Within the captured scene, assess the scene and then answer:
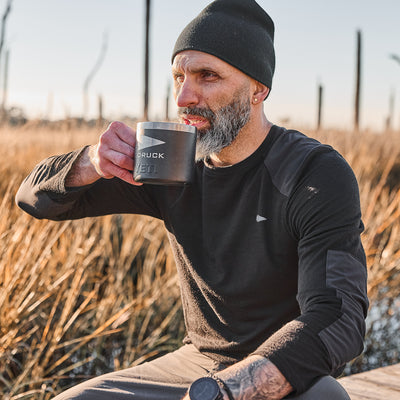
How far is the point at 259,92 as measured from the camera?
75.8 inches

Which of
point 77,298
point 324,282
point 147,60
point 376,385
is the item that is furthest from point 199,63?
point 147,60

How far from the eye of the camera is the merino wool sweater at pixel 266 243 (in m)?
1.30

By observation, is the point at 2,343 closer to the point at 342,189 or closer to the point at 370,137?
the point at 342,189

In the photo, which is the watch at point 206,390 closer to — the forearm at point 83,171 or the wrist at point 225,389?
the wrist at point 225,389

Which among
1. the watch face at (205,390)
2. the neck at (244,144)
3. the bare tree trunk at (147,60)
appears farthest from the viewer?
the bare tree trunk at (147,60)

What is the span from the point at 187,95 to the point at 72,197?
49 cm

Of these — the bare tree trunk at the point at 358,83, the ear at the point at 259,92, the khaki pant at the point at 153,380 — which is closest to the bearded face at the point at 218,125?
the ear at the point at 259,92

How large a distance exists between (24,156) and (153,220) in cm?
188

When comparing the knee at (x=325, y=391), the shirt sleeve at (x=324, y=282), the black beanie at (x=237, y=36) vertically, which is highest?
the black beanie at (x=237, y=36)

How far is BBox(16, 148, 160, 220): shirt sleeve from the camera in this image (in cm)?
189

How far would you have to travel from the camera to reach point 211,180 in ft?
5.90

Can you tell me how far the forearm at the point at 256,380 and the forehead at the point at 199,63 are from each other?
0.93m

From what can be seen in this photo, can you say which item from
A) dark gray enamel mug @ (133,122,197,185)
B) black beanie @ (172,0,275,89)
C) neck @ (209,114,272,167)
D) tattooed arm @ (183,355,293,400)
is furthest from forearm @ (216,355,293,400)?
black beanie @ (172,0,275,89)

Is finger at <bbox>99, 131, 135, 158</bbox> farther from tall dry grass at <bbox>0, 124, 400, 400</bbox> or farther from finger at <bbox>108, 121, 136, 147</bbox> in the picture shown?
tall dry grass at <bbox>0, 124, 400, 400</bbox>
